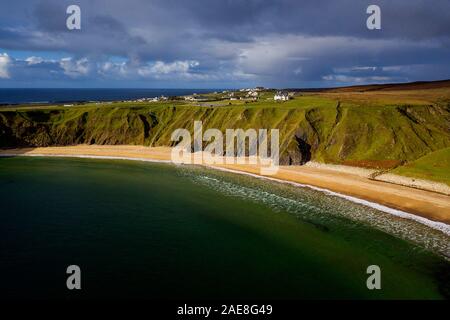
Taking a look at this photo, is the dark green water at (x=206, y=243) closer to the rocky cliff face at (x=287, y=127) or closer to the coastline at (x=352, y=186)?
the coastline at (x=352, y=186)

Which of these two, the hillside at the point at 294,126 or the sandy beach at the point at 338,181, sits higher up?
the hillside at the point at 294,126

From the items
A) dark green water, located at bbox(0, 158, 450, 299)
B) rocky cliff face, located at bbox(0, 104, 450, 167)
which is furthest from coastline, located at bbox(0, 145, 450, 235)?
rocky cliff face, located at bbox(0, 104, 450, 167)

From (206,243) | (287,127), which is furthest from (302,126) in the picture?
(206,243)

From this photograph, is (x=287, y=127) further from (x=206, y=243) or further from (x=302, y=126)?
(x=206, y=243)

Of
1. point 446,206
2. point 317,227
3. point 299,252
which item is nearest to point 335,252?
point 299,252

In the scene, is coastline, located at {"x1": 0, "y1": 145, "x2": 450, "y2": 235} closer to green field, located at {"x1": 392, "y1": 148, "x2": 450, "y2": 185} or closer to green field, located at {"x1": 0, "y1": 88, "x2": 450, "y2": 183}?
green field, located at {"x1": 392, "y1": 148, "x2": 450, "y2": 185}

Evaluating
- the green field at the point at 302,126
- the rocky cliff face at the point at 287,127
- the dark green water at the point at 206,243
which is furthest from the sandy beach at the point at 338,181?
the rocky cliff face at the point at 287,127

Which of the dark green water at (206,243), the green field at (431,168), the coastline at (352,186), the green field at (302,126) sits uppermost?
the green field at (302,126)

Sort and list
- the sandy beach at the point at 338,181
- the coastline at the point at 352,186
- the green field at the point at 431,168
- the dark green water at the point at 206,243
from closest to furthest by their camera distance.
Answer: the dark green water at the point at 206,243 < the coastline at the point at 352,186 < the sandy beach at the point at 338,181 < the green field at the point at 431,168
